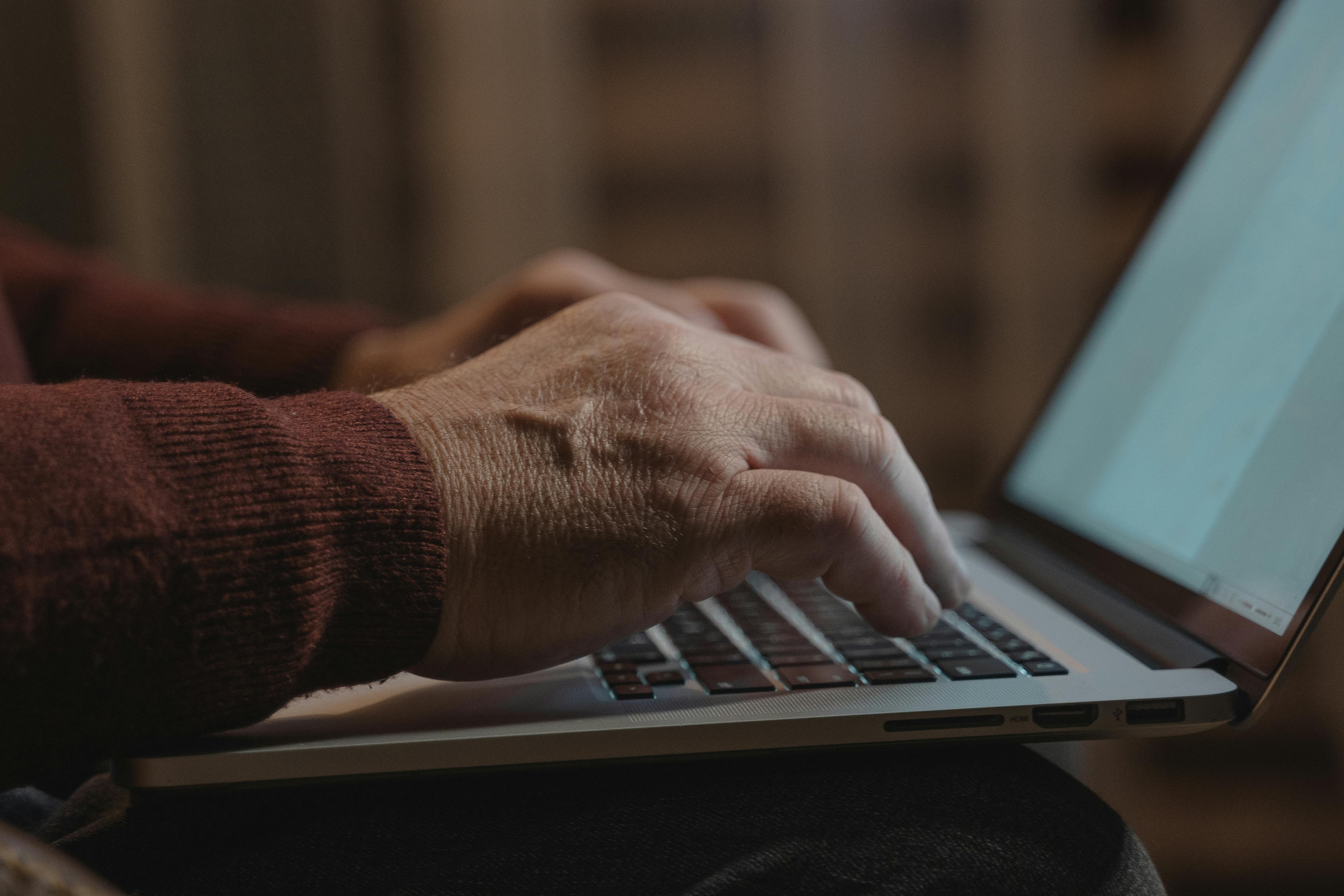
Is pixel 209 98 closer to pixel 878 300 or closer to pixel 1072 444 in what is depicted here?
pixel 878 300

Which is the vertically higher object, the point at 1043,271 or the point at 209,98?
the point at 1043,271

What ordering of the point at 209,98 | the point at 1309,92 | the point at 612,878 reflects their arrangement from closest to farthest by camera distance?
the point at 612,878
the point at 1309,92
the point at 209,98

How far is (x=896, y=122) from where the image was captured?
2139 millimetres

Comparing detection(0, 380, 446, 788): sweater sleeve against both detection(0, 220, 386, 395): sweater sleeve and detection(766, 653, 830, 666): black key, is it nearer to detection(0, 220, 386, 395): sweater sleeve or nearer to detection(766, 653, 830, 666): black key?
detection(766, 653, 830, 666): black key

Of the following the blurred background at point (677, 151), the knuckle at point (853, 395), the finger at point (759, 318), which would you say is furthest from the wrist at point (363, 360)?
the blurred background at point (677, 151)

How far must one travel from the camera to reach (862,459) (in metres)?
0.45

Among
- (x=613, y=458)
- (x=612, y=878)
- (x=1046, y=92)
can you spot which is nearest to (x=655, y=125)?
(x=1046, y=92)

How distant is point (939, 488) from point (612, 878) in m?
1.97

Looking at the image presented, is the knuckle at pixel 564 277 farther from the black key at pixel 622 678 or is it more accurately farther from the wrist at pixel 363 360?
the black key at pixel 622 678

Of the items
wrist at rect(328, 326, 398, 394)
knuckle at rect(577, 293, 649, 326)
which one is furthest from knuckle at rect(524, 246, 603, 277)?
knuckle at rect(577, 293, 649, 326)

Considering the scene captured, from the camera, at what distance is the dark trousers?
0.34 meters

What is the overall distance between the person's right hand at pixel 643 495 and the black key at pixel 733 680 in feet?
0.11

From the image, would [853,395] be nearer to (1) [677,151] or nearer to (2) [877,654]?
(2) [877,654]

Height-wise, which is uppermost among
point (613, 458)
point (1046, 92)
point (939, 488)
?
point (1046, 92)
